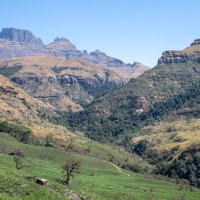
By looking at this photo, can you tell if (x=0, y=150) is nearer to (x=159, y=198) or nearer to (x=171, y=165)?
(x=159, y=198)

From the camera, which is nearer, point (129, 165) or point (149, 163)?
point (129, 165)

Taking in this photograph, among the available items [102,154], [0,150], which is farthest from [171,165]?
[0,150]

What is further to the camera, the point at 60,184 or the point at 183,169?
the point at 183,169

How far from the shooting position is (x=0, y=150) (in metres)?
104

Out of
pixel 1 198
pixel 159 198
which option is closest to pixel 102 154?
pixel 159 198

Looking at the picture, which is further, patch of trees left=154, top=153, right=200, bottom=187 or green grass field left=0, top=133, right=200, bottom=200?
patch of trees left=154, top=153, right=200, bottom=187

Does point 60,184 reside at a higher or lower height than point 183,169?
higher

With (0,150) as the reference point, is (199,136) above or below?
above

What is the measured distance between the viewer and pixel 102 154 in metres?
168

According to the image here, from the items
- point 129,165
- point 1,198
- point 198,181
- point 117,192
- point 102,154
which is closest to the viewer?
point 1,198

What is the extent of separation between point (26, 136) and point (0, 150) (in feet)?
154

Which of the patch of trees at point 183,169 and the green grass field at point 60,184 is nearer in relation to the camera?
the green grass field at point 60,184

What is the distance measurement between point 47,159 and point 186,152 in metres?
80.6

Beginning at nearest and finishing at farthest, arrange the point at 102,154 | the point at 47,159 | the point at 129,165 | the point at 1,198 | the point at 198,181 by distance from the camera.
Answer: the point at 1,198 < the point at 47,159 < the point at 198,181 < the point at 129,165 < the point at 102,154
